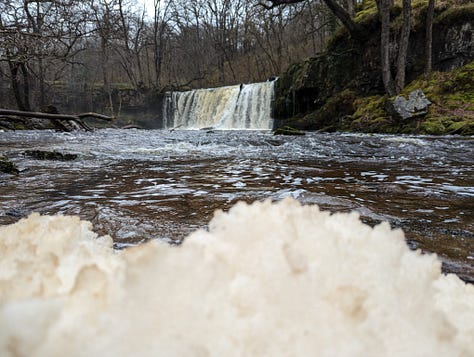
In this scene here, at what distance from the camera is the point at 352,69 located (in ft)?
59.9

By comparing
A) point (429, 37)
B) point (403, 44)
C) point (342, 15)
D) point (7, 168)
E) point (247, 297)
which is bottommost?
point (7, 168)

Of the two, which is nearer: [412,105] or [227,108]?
[412,105]

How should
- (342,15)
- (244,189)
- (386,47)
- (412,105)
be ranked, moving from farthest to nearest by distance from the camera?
(342,15) < (386,47) < (412,105) < (244,189)

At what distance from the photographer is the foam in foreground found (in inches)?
16.5

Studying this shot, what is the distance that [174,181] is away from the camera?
4.86 metres

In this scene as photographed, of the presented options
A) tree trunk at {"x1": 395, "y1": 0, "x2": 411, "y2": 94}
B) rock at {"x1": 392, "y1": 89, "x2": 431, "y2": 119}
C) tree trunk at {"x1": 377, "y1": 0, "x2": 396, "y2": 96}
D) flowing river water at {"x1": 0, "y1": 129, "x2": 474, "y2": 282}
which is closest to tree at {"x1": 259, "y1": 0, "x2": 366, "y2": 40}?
tree trunk at {"x1": 377, "y1": 0, "x2": 396, "y2": 96}

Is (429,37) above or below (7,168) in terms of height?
above

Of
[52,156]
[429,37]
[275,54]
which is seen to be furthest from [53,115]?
[275,54]

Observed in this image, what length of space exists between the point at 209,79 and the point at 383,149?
1413 inches

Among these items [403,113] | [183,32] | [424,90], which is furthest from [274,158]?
[183,32]

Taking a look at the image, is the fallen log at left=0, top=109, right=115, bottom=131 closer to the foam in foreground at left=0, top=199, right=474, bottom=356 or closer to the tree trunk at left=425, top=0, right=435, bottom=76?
the foam in foreground at left=0, top=199, right=474, bottom=356

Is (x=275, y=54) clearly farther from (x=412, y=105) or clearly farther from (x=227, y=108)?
(x=412, y=105)

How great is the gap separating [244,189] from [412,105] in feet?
36.8

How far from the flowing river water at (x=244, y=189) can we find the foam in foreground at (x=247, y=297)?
159 cm
